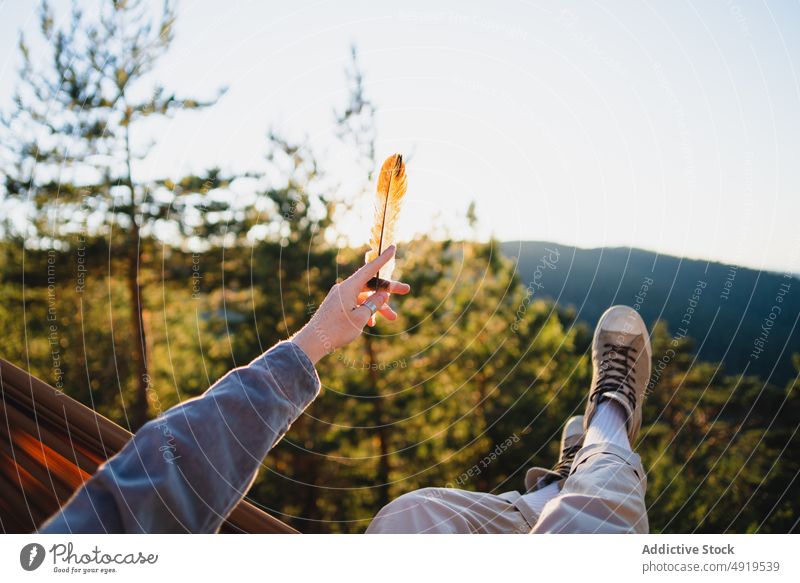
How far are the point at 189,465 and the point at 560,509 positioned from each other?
1.05 m

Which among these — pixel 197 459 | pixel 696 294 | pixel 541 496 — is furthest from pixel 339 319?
pixel 696 294

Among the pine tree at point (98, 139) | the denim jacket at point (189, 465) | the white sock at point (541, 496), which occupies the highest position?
the pine tree at point (98, 139)

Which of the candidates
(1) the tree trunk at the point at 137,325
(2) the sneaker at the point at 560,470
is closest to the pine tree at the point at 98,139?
(1) the tree trunk at the point at 137,325

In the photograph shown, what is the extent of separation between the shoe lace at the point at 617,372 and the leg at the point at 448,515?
0.80 m

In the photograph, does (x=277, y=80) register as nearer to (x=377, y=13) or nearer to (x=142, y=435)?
(x=377, y=13)

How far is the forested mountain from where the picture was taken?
4656 mm

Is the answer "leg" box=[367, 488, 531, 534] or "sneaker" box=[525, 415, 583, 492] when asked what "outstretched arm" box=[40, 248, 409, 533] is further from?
"sneaker" box=[525, 415, 583, 492]

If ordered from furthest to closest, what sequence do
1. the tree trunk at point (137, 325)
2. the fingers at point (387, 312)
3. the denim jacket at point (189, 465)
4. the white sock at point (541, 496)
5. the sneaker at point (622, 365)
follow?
the tree trunk at point (137, 325), the sneaker at point (622, 365), the white sock at point (541, 496), the fingers at point (387, 312), the denim jacket at point (189, 465)

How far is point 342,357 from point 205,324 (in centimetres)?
279

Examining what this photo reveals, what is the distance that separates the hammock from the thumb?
1.92ft

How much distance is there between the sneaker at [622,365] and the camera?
231cm

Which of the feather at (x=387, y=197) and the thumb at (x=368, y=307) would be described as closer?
the thumb at (x=368, y=307)

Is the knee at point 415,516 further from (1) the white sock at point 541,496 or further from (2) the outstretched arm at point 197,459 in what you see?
(2) the outstretched arm at point 197,459

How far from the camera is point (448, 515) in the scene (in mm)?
1666
